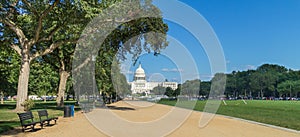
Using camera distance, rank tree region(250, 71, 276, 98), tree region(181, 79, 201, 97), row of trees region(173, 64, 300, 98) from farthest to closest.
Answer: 1. tree region(250, 71, 276, 98)
2. row of trees region(173, 64, 300, 98)
3. tree region(181, 79, 201, 97)

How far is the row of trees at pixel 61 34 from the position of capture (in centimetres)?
2178

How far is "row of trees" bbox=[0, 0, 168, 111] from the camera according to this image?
→ 21781 millimetres

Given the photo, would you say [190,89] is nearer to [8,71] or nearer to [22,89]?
[8,71]

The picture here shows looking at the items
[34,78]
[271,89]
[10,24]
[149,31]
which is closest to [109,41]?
[149,31]

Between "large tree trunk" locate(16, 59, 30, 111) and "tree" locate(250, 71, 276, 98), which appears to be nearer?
"large tree trunk" locate(16, 59, 30, 111)

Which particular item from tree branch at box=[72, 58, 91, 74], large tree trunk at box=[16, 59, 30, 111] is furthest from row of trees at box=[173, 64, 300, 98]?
large tree trunk at box=[16, 59, 30, 111]

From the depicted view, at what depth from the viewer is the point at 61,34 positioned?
99.3ft

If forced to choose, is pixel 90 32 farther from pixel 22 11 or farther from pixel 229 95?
pixel 229 95

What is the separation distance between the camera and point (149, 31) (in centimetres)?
3172

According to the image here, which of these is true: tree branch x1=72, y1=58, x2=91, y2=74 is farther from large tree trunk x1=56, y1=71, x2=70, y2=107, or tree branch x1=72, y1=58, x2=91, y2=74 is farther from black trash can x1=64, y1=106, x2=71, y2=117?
black trash can x1=64, y1=106, x2=71, y2=117

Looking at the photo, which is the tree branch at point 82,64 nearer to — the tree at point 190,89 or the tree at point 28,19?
the tree at point 28,19

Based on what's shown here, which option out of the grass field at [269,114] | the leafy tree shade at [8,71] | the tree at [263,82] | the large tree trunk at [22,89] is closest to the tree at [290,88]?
the tree at [263,82]

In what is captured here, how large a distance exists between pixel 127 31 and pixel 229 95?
122 metres

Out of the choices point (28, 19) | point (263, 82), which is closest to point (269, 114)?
point (28, 19)
